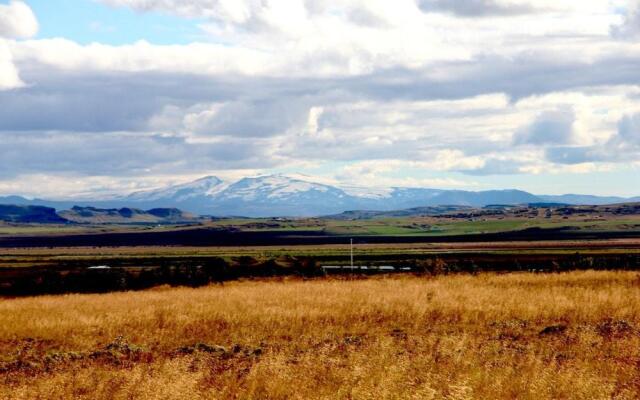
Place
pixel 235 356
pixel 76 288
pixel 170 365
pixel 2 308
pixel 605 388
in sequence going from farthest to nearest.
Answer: pixel 76 288 < pixel 2 308 < pixel 235 356 < pixel 170 365 < pixel 605 388

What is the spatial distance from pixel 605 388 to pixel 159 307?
16169 millimetres

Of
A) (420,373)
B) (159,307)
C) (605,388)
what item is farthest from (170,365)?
(159,307)

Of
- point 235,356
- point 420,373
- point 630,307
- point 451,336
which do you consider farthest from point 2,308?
point 630,307

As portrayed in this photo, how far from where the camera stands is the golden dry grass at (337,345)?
39.1 feet

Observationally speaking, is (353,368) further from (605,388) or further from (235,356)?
(605,388)

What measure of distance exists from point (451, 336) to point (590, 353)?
10.4 ft

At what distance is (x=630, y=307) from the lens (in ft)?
71.5

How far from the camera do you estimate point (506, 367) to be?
1309 cm

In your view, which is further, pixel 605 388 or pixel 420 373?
pixel 420 373

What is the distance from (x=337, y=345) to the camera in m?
16.5

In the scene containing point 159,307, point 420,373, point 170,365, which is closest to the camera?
point 420,373

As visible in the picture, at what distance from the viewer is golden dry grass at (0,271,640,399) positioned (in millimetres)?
11906

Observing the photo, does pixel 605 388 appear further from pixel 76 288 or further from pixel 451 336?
pixel 76 288

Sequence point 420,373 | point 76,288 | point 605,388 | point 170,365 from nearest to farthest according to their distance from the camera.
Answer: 1. point 605,388
2. point 420,373
3. point 170,365
4. point 76,288
